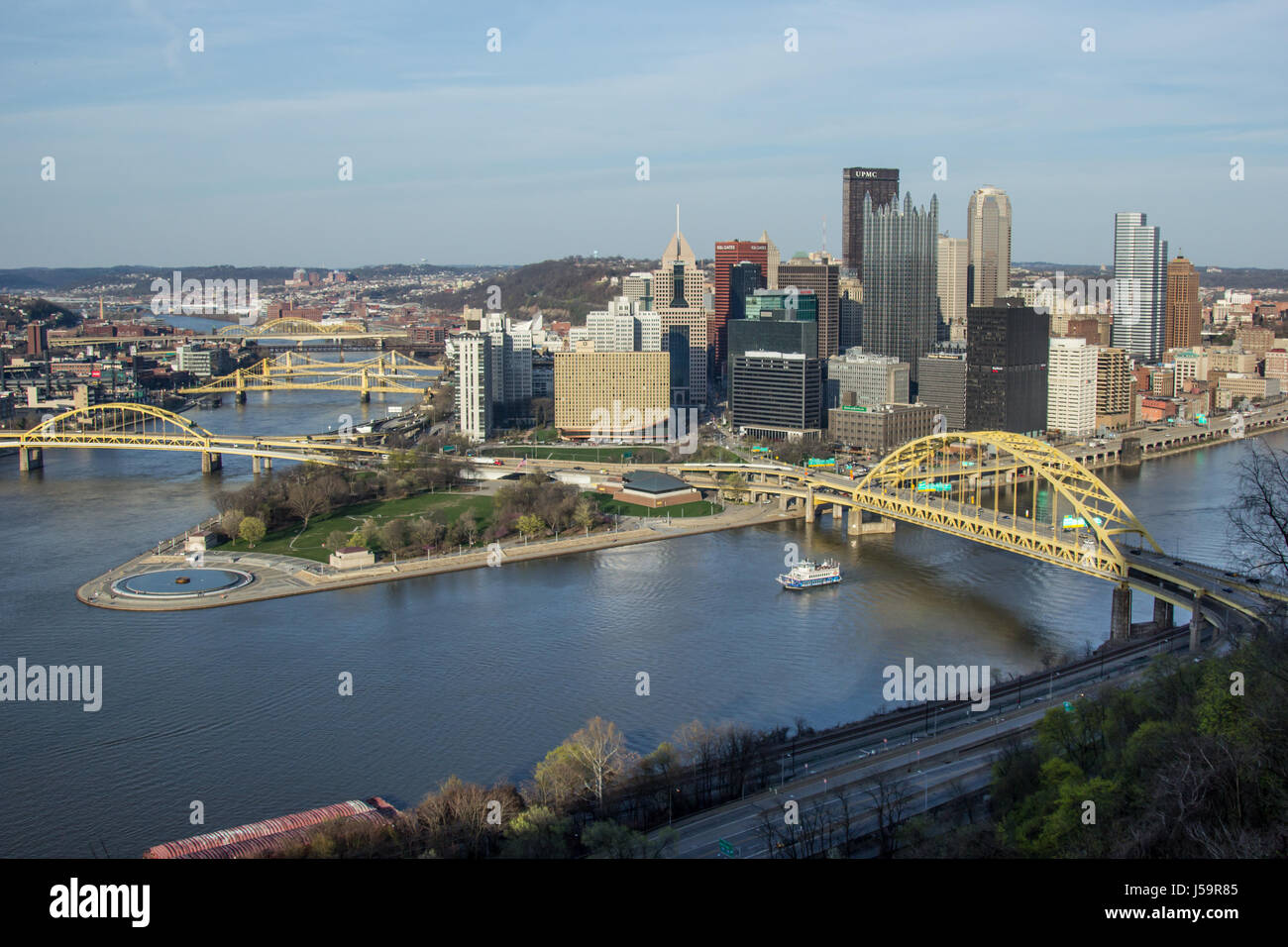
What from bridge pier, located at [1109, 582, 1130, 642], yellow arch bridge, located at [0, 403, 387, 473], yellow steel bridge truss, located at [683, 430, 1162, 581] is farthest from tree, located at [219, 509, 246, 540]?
bridge pier, located at [1109, 582, 1130, 642]

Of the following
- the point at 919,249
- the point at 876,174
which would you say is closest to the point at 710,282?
the point at 876,174

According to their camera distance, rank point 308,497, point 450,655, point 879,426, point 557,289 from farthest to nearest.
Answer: point 557,289
point 879,426
point 308,497
point 450,655

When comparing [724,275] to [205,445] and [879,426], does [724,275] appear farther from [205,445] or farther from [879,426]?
[205,445]

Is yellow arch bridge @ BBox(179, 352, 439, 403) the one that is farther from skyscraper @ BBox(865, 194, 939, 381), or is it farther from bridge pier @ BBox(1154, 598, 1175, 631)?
bridge pier @ BBox(1154, 598, 1175, 631)

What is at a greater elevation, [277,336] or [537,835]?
[277,336]

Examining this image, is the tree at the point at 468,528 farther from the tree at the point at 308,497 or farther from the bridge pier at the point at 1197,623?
the bridge pier at the point at 1197,623

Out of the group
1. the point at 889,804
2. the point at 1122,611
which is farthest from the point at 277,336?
the point at 889,804
